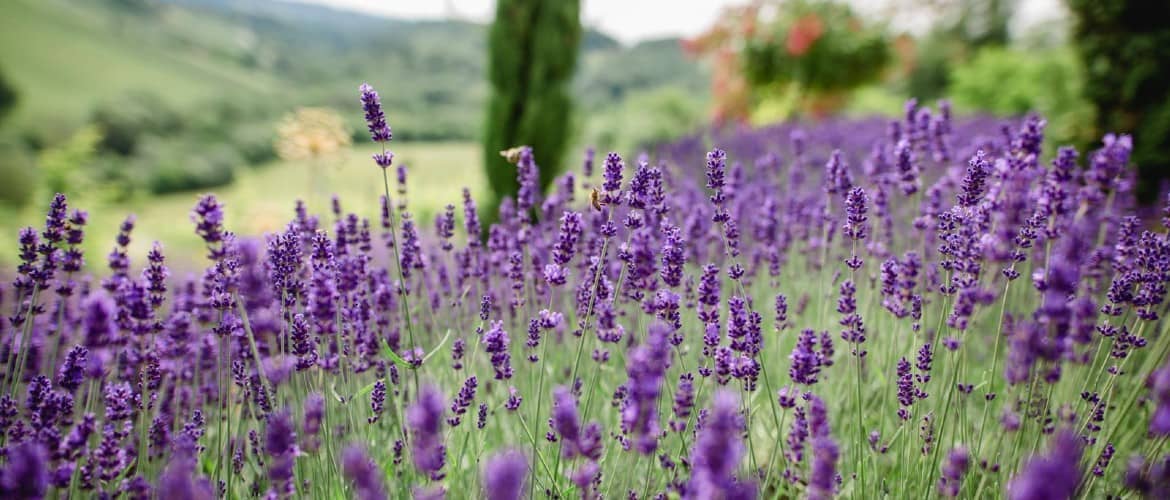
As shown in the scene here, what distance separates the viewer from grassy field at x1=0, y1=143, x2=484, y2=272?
764 cm

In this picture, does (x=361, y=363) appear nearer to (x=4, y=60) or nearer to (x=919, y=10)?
(x=4, y=60)

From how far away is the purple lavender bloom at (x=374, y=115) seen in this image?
1.62 m

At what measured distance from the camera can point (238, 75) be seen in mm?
19422

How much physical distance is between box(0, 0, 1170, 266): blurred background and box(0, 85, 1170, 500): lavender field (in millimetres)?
1640

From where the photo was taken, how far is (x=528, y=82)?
741 centimetres

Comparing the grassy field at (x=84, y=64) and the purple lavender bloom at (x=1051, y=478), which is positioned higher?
the grassy field at (x=84, y=64)

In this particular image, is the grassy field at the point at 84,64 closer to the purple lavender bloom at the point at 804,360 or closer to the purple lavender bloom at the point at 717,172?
the purple lavender bloom at the point at 717,172

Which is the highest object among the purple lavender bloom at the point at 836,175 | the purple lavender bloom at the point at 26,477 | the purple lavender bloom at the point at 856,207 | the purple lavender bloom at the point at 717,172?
the purple lavender bloom at the point at 836,175

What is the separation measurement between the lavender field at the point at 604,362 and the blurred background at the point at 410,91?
5.38 ft

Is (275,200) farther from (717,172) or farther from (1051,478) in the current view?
(1051,478)

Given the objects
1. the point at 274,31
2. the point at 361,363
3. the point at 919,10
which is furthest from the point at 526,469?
the point at 274,31

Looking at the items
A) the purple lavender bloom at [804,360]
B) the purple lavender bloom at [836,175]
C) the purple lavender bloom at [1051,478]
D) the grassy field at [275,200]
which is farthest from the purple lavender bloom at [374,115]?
the purple lavender bloom at [836,175]

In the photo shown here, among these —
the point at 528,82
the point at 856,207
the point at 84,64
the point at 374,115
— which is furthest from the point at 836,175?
the point at 84,64

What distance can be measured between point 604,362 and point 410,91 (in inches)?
929
